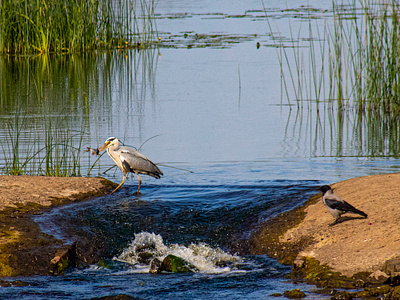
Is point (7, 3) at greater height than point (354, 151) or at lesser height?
greater

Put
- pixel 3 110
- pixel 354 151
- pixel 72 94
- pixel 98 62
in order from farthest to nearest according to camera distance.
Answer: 1. pixel 98 62
2. pixel 72 94
3. pixel 3 110
4. pixel 354 151

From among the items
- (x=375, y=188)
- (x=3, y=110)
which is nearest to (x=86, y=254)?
(x=375, y=188)

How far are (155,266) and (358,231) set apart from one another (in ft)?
6.17

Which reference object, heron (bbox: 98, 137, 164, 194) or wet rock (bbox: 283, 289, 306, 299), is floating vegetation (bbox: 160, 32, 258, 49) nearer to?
heron (bbox: 98, 137, 164, 194)

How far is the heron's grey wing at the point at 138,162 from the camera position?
774 cm

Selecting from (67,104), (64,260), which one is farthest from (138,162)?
(67,104)

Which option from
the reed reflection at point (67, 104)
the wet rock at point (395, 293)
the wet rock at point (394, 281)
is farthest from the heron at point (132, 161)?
the wet rock at point (395, 293)

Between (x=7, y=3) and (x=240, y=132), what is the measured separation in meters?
9.79

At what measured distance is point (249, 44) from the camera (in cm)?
2055

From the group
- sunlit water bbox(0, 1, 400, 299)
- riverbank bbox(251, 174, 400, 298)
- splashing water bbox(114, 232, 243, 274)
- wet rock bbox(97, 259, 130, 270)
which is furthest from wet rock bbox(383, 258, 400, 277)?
wet rock bbox(97, 259, 130, 270)

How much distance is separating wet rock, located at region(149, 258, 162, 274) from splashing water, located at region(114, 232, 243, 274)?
0.81 feet

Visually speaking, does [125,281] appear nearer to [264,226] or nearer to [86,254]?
[86,254]

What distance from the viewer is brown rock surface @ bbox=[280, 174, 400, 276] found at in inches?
198

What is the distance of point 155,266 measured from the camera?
5383 millimetres
